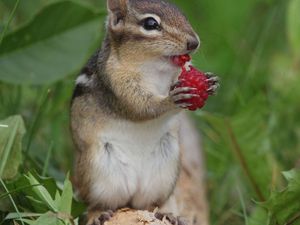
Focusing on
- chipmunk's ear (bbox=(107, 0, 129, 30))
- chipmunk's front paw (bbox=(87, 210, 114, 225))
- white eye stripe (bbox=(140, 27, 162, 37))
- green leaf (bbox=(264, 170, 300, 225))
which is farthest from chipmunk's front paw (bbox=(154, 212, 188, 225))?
chipmunk's ear (bbox=(107, 0, 129, 30))

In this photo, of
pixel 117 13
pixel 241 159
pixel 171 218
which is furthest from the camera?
pixel 241 159

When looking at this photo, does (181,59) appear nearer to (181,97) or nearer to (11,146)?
(181,97)

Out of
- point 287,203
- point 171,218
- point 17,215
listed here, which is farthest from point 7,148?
point 287,203

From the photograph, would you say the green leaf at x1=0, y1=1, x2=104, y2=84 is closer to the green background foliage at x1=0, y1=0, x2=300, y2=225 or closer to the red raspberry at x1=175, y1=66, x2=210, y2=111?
the green background foliage at x1=0, y1=0, x2=300, y2=225

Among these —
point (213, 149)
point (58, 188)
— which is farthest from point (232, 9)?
point (58, 188)

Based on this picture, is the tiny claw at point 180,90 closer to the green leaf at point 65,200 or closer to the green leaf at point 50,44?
the green leaf at point 65,200

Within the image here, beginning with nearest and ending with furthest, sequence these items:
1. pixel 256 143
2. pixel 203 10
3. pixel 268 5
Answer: pixel 256 143, pixel 203 10, pixel 268 5

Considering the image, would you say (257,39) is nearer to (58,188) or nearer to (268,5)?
(268,5)
